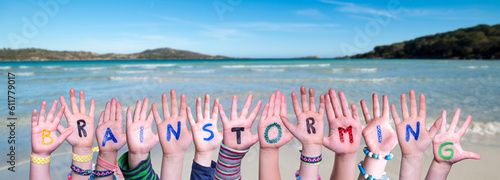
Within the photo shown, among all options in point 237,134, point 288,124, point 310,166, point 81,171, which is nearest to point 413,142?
point 310,166

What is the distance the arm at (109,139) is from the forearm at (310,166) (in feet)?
3.43

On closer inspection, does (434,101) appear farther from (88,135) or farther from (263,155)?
(88,135)

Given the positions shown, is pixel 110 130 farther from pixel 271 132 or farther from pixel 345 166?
pixel 345 166

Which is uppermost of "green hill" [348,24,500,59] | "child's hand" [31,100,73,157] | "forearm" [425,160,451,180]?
"green hill" [348,24,500,59]

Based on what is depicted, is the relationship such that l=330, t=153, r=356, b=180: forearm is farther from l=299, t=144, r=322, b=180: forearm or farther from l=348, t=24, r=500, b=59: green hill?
l=348, t=24, r=500, b=59: green hill

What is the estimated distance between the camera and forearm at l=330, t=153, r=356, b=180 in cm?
151

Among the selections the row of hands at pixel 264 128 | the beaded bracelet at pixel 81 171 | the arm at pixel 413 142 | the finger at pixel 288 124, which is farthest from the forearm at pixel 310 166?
the beaded bracelet at pixel 81 171

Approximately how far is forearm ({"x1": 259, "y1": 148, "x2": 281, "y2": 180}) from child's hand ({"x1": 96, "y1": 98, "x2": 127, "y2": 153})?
83 centimetres

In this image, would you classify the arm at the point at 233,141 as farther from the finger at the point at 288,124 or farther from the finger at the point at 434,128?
the finger at the point at 434,128

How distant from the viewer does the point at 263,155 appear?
154cm

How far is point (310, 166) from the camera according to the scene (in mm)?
1455

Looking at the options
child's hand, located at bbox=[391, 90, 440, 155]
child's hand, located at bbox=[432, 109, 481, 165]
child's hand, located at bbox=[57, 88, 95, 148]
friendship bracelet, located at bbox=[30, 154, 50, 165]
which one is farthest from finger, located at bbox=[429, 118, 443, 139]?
friendship bracelet, located at bbox=[30, 154, 50, 165]

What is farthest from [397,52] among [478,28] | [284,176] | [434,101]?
[284,176]

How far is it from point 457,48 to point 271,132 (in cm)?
7630
